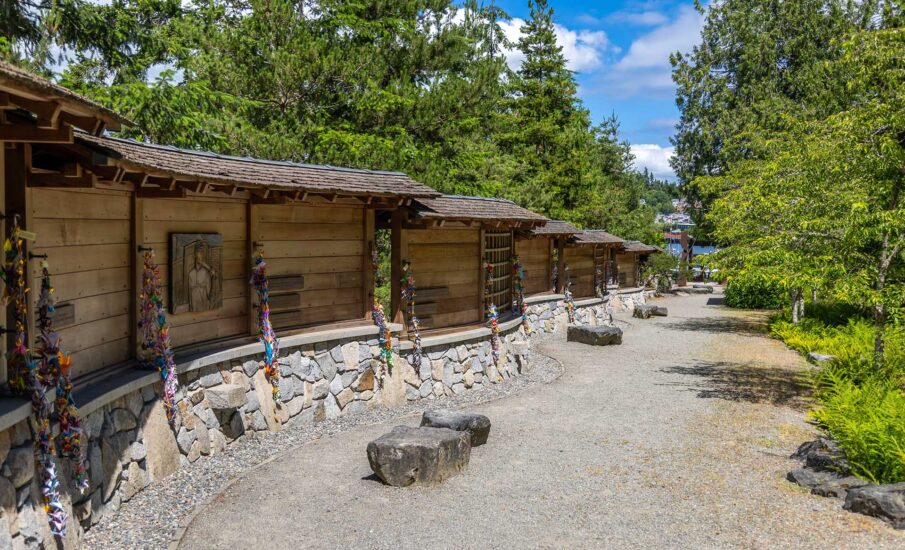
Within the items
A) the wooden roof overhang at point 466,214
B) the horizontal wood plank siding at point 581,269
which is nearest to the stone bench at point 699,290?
the horizontal wood plank siding at point 581,269

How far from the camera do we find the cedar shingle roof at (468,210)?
10984 millimetres

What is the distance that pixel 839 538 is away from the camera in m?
5.90

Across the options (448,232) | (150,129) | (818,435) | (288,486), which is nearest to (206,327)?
(288,486)

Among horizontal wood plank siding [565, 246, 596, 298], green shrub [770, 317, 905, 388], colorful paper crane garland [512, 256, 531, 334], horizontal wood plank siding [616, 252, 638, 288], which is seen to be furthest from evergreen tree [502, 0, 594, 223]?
colorful paper crane garland [512, 256, 531, 334]

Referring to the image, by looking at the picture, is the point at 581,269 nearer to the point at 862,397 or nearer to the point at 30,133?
the point at 862,397

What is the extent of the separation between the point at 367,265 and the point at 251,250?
2165mm

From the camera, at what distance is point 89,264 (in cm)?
644

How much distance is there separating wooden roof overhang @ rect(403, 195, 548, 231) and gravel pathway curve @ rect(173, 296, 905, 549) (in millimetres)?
3243

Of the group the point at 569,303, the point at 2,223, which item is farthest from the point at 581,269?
the point at 2,223

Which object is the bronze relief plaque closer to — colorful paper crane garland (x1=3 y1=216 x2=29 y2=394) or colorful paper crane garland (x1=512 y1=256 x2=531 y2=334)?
colorful paper crane garland (x1=3 y1=216 x2=29 y2=394)

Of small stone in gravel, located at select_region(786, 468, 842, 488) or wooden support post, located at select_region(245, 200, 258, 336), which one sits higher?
wooden support post, located at select_region(245, 200, 258, 336)

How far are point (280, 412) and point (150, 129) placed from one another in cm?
792

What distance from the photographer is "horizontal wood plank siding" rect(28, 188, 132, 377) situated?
19.1 ft

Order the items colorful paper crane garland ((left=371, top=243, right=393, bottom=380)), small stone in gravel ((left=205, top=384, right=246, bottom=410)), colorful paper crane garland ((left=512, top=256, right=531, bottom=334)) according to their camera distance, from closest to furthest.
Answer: small stone in gravel ((left=205, top=384, right=246, bottom=410)) < colorful paper crane garland ((left=371, top=243, right=393, bottom=380)) < colorful paper crane garland ((left=512, top=256, right=531, bottom=334))
